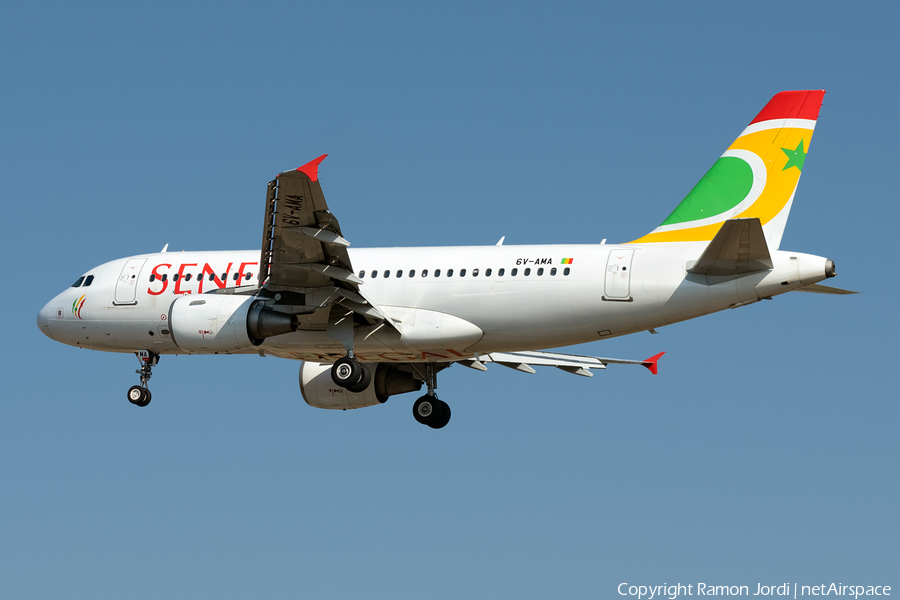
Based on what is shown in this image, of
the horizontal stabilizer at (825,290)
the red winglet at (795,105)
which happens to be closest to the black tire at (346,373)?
the horizontal stabilizer at (825,290)

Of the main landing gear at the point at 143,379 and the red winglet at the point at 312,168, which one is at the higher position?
the red winglet at the point at 312,168

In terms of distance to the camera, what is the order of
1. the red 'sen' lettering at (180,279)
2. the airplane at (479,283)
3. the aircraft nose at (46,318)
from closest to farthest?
the airplane at (479,283) < the red 'sen' lettering at (180,279) < the aircraft nose at (46,318)

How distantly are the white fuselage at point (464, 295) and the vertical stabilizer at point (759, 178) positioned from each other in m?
0.83

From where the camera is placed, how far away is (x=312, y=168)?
2458 cm

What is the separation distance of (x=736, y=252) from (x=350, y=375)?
9.44m

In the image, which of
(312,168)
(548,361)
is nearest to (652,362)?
(548,361)

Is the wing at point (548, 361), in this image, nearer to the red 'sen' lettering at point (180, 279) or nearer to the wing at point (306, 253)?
the wing at point (306, 253)

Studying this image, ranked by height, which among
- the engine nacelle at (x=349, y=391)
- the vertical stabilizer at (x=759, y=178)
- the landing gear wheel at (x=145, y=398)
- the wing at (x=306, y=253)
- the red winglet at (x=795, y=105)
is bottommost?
the landing gear wheel at (x=145, y=398)

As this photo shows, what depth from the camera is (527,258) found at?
92.3 ft

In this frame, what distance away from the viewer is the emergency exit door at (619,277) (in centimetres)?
2681

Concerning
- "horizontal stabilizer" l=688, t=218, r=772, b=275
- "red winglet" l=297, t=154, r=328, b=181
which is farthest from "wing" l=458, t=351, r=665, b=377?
"red winglet" l=297, t=154, r=328, b=181

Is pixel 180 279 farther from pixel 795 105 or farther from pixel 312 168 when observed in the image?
pixel 795 105

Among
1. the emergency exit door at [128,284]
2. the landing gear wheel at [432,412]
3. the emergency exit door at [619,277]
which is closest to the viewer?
the emergency exit door at [619,277]

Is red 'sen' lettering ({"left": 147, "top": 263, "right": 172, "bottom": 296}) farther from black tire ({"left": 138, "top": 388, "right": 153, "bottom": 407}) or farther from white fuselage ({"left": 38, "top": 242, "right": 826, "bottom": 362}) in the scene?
black tire ({"left": 138, "top": 388, "right": 153, "bottom": 407})
